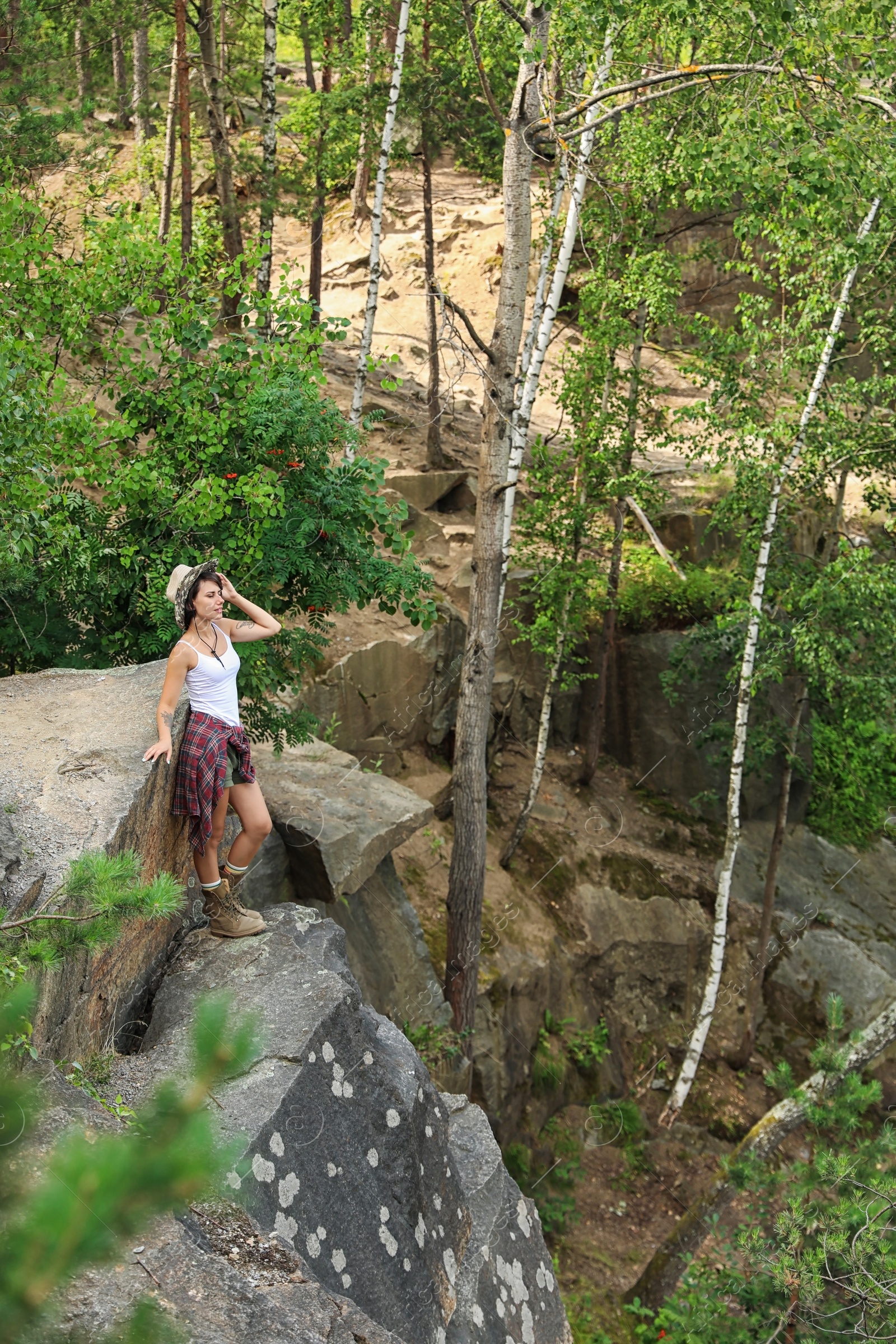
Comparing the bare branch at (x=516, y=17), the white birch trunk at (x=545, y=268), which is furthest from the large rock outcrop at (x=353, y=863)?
the bare branch at (x=516, y=17)

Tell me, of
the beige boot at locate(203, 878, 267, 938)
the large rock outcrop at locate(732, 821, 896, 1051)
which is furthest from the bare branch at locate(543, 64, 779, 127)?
the large rock outcrop at locate(732, 821, 896, 1051)

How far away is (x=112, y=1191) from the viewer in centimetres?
137

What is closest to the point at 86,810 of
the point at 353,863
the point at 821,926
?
the point at 353,863

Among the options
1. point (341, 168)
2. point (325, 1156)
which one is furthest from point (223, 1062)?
point (341, 168)

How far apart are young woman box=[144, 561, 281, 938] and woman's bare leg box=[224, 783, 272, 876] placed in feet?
0.35

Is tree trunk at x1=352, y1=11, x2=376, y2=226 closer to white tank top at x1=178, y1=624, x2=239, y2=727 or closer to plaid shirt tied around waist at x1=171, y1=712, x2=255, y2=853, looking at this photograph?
white tank top at x1=178, y1=624, x2=239, y2=727

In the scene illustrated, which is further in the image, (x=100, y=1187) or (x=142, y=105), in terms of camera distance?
(x=142, y=105)

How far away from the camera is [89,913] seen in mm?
3291

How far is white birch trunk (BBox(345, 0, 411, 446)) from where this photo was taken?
11742 millimetres

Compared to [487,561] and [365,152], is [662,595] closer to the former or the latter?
[487,561]

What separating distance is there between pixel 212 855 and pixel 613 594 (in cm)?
1019

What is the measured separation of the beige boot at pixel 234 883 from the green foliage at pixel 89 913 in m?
2.29

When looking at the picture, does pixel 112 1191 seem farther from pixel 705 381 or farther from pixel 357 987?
pixel 705 381

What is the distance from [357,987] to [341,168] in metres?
13.7
